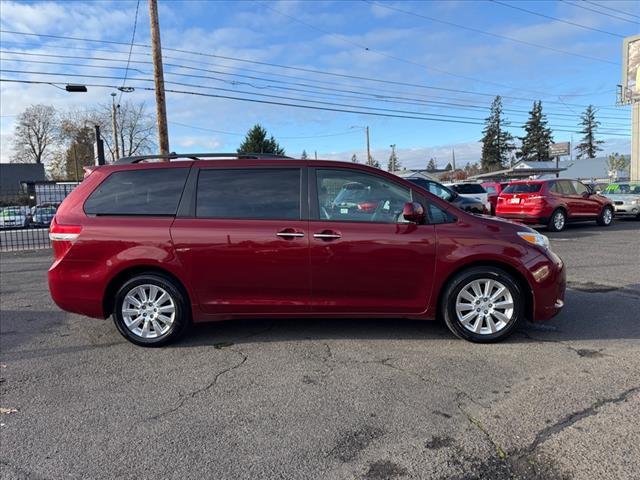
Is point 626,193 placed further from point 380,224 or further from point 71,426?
point 71,426

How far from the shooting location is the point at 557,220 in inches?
582

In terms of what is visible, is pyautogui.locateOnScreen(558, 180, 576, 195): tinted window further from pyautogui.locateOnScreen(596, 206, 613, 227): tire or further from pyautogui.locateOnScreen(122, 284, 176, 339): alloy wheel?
pyautogui.locateOnScreen(122, 284, 176, 339): alloy wheel

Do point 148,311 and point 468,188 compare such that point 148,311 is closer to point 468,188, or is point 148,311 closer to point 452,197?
point 452,197

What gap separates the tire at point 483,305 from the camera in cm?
462

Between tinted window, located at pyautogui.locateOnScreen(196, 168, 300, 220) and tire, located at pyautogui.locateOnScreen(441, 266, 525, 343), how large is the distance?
5.64 feet

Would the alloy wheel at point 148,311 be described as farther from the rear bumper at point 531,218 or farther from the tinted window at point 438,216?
the rear bumper at point 531,218

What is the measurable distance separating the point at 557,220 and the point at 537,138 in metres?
84.0

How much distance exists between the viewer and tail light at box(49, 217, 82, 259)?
472cm

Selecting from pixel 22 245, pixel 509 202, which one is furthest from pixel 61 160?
pixel 509 202

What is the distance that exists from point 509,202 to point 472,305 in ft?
38.0

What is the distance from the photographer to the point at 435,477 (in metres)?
2.66

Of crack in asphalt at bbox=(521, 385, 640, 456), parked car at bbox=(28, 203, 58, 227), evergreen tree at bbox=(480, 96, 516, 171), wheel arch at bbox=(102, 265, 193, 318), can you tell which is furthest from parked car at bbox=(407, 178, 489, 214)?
evergreen tree at bbox=(480, 96, 516, 171)

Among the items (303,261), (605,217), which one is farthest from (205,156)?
(605,217)

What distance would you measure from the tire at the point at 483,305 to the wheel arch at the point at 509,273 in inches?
1.3
